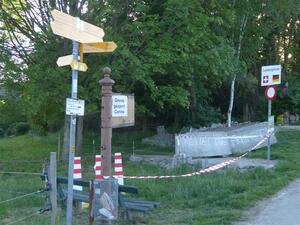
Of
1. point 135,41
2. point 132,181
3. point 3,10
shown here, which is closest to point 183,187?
point 132,181

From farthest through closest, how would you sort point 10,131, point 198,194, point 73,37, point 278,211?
point 10,131
point 198,194
point 278,211
point 73,37

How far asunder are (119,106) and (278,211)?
3749 millimetres

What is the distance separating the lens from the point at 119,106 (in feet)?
26.0

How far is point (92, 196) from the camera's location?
732 cm

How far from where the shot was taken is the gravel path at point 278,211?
866 cm

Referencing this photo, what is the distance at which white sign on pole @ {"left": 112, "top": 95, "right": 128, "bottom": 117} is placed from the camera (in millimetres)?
7840

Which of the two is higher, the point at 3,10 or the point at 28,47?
the point at 3,10

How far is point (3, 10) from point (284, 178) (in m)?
12.4

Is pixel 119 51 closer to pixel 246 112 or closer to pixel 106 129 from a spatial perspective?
pixel 106 129

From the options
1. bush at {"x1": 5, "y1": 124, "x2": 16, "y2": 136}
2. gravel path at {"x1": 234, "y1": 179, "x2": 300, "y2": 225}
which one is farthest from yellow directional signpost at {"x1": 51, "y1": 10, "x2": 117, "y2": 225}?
bush at {"x1": 5, "y1": 124, "x2": 16, "y2": 136}

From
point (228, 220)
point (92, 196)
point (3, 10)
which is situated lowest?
point (228, 220)

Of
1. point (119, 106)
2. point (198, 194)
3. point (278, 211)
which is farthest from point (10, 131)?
point (119, 106)

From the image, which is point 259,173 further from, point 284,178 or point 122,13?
point 122,13

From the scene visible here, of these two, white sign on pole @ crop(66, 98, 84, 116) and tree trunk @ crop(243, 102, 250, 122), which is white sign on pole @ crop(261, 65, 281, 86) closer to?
white sign on pole @ crop(66, 98, 84, 116)
